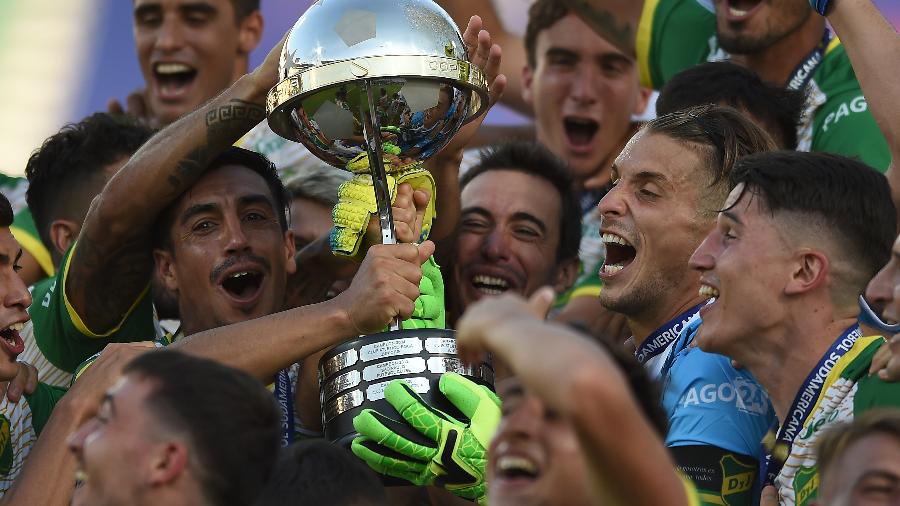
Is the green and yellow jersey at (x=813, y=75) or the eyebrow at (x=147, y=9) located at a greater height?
the eyebrow at (x=147, y=9)

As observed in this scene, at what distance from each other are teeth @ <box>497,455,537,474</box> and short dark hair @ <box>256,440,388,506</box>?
1025mm

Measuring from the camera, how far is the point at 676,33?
741 centimetres

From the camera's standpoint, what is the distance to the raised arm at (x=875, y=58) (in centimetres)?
530

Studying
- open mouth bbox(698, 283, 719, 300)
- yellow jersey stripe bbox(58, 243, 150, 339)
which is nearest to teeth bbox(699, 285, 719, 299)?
open mouth bbox(698, 283, 719, 300)

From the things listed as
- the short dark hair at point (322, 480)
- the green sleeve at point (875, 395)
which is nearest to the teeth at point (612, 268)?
the green sleeve at point (875, 395)

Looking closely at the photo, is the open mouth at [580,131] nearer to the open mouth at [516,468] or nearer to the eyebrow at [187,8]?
the eyebrow at [187,8]

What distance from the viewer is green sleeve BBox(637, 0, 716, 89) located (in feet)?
24.2

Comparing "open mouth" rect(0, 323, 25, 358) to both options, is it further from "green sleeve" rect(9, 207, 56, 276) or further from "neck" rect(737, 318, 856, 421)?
"neck" rect(737, 318, 856, 421)

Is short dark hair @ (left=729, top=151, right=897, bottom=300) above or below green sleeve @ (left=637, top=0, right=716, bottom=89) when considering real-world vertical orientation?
below

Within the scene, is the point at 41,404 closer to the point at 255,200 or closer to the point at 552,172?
the point at 255,200

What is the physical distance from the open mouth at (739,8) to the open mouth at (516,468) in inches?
143

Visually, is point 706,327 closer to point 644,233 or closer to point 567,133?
point 644,233

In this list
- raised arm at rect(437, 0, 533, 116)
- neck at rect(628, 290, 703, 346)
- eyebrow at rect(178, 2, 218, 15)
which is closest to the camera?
neck at rect(628, 290, 703, 346)

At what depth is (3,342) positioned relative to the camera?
211 inches
